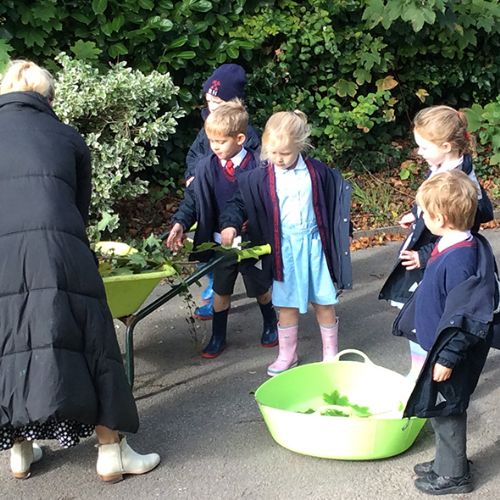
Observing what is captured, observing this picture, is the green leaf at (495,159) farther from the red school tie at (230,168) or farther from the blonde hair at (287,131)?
the blonde hair at (287,131)

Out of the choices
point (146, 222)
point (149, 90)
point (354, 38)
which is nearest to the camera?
point (149, 90)

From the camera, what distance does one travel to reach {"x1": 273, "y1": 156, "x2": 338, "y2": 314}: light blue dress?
4.62 m

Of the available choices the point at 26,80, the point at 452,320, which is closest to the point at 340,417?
the point at 452,320

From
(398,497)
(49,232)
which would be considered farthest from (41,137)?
(398,497)

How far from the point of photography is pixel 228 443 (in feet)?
13.7

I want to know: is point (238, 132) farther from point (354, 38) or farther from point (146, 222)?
point (354, 38)

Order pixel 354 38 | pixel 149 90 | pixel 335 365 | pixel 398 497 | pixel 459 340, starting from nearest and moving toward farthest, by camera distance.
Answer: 1. pixel 459 340
2. pixel 398 497
3. pixel 335 365
4. pixel 149 90
5. pixel 354 38

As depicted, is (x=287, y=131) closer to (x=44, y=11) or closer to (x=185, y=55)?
(x=185, y=55)

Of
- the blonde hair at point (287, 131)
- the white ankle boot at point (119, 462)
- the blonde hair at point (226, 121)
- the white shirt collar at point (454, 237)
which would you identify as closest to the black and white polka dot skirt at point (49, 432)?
the white ankle boot at point (119, 462)

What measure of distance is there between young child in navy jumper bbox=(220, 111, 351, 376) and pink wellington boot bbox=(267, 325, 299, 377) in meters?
0.21

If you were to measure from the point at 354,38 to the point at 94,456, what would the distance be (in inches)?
217

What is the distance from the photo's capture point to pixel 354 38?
8.39 metres

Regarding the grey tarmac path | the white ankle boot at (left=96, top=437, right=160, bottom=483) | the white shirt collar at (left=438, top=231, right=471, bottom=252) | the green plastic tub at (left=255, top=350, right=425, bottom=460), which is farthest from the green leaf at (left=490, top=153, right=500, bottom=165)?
the white ankle boot at (left=96, top=437, right=160, bottom=483)

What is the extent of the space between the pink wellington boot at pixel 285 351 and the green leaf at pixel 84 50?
3084 millimetres
